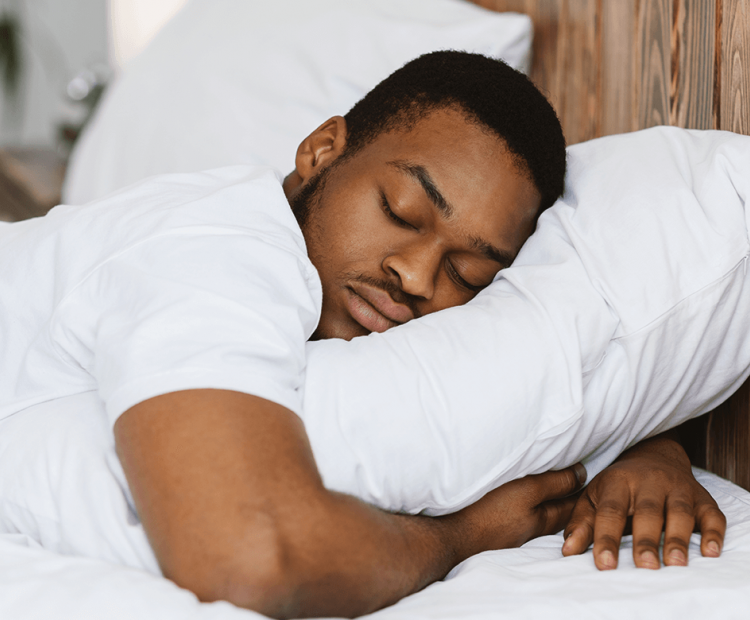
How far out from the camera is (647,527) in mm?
687

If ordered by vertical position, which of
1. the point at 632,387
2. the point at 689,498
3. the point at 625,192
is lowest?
the point at 689,498

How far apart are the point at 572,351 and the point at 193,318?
0.39 metres

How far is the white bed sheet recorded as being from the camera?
49 centimetres

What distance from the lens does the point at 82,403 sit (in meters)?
0.68

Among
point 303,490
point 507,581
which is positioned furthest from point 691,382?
point 303,490

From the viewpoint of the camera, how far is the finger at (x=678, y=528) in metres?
0.64

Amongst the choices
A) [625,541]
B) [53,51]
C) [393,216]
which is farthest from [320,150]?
[53,51]

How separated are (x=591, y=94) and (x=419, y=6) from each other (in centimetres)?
45

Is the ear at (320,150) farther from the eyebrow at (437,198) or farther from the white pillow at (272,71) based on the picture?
the white pillow at (272,71)

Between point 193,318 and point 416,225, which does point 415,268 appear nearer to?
point 416,225

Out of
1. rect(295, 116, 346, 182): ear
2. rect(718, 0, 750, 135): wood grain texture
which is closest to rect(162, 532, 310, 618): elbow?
rect(295, 116, 346, 182): ear

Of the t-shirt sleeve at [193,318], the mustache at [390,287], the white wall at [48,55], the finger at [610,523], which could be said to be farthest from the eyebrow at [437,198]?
the white wall at [48,55]

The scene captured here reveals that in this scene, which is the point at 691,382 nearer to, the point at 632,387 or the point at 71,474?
the point at 632,387

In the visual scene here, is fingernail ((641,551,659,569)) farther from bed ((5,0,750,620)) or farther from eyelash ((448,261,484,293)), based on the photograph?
eyelash ((448,261,484,293))
